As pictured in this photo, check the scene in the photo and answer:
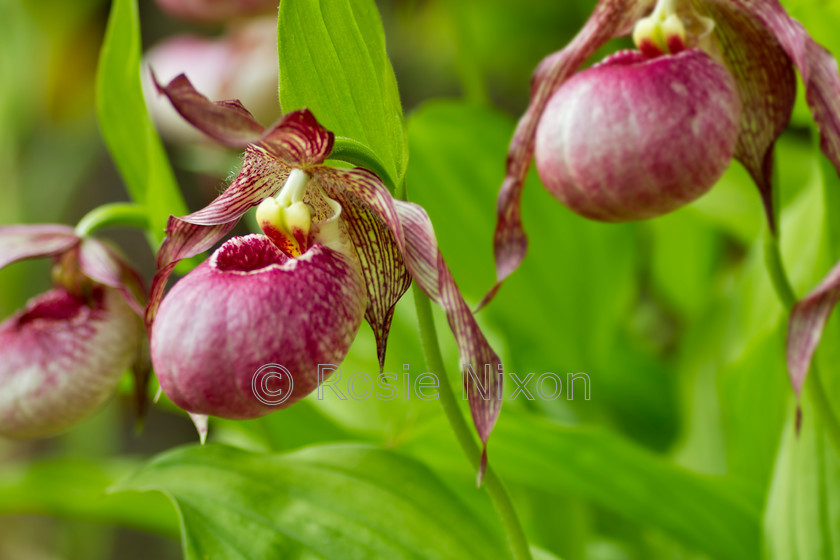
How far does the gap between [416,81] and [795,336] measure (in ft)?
8.19

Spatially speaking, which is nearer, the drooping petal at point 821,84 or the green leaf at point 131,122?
the drooping petal at point 821,84

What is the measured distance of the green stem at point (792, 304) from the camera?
0.65m

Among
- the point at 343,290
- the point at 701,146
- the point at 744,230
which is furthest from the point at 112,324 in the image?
the point at 744,230

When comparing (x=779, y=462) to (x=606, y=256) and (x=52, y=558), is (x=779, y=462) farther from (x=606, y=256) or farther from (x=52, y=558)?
(x=52, y=558)

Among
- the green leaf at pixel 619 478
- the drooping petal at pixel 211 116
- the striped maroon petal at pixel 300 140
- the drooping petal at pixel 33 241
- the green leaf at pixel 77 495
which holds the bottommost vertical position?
the green leaf at pixel 77 495

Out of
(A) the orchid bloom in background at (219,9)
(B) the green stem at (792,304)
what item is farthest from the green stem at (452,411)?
(A) the orchid bloom in background at (219,9)

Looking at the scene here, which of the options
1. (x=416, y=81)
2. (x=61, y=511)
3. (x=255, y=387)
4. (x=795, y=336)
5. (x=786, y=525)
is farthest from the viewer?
(x=416, y=81)

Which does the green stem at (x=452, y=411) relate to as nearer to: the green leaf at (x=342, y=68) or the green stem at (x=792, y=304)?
the green leaf at (x=342, y=68)

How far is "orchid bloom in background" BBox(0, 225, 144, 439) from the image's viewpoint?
2.39 ft

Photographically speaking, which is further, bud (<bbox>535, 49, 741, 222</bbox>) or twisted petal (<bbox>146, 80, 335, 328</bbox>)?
bud (<bbox>535, 49, 741, 222</bbox>)

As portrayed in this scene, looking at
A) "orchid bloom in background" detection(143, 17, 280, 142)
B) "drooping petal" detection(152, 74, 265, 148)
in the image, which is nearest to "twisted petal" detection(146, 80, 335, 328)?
"drooping petal" detection(152, 74, 265, 148)

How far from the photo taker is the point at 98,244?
2.65 ft

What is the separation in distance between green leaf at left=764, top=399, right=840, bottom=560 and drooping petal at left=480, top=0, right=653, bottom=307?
0.33 m

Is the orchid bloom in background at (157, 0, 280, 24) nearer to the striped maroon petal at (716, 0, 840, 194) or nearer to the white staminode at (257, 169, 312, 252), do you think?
the white staminode at (257, 169, 312, 252)
